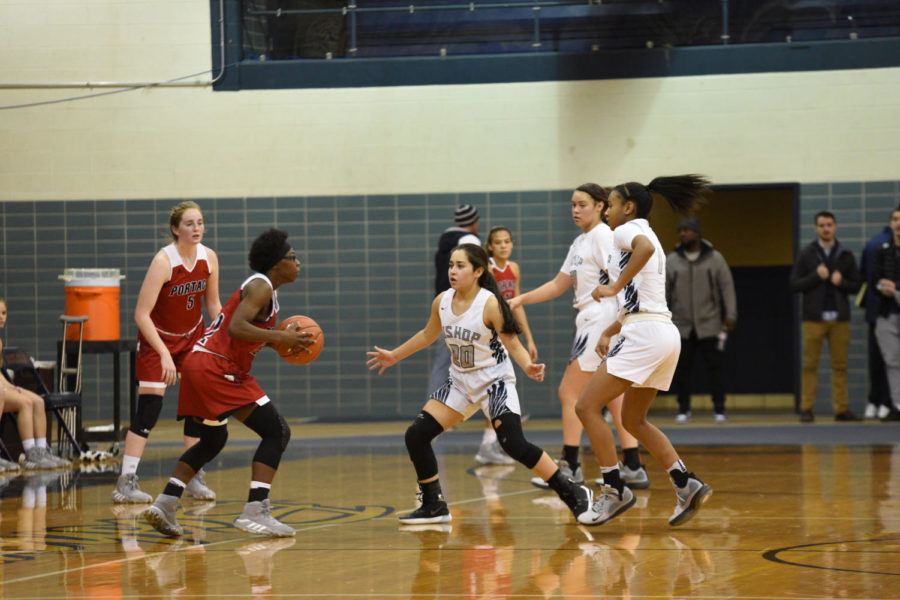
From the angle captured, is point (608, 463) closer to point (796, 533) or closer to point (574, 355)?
point (796, 533)

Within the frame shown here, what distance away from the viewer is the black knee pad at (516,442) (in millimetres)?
6441

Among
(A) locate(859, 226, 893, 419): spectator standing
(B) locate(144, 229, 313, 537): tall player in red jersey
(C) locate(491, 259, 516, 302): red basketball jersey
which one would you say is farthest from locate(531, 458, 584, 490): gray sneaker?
(A) locate(859, 226, 893, 419): spectator standing

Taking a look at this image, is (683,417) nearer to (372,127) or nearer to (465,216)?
(465,216)

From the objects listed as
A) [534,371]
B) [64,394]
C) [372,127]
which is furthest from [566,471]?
[372,127]

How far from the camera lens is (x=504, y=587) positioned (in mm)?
4938

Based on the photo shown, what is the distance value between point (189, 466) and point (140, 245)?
7.70 meters

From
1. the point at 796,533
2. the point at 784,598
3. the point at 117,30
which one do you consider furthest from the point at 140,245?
the point at 784,598

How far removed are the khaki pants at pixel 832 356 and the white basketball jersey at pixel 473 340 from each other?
6.66 meters

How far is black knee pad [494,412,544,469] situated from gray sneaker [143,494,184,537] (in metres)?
1.71

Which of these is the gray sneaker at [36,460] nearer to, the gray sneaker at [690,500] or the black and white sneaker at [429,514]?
the black and white sneaker at [429,514]

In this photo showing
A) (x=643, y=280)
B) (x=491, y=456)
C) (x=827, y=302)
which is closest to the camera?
(x=643, y=280)

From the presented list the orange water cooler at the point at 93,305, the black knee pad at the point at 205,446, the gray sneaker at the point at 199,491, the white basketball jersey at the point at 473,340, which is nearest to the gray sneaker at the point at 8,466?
the orange water cooler at the point at 93,305

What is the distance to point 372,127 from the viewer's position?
43.9 ft

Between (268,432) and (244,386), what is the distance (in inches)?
10.5
